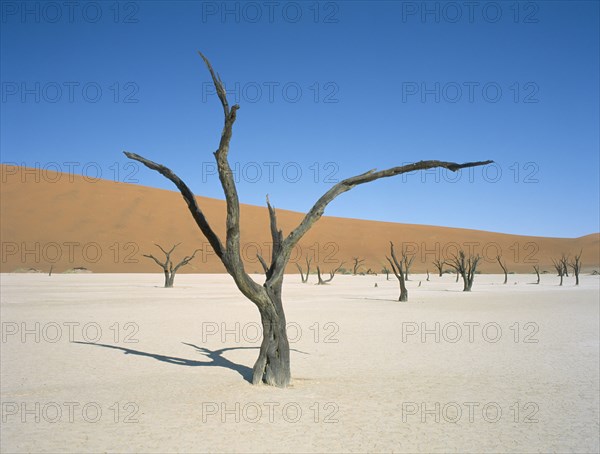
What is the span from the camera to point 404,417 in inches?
216

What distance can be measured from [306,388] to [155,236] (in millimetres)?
61720

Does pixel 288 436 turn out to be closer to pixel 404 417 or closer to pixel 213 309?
pixel 404 417

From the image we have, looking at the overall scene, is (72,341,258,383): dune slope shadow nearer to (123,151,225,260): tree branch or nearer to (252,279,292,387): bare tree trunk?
(252,279,292,387): bare tree trunk

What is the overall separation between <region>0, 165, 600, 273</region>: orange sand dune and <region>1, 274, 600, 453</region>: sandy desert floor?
30843 mm

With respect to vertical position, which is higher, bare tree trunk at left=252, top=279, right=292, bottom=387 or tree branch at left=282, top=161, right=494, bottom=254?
tree branch at left=282, top=161, right=494, bottom=254

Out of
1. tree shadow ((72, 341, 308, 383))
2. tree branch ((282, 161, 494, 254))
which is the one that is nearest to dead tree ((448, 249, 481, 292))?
tree shadow ((72, 341, 308, 383))

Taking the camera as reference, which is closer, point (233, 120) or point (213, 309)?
point (233, 120)

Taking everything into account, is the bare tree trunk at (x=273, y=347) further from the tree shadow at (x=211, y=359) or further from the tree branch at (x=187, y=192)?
the tree branch at (x=187, y=192)

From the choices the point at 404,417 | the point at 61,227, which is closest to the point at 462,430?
the point at 404,417

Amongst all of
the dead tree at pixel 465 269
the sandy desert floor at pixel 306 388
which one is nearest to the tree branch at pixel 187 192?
the sandy desert floor at pixel 306 388

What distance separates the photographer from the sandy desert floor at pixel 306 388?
482 centimetres

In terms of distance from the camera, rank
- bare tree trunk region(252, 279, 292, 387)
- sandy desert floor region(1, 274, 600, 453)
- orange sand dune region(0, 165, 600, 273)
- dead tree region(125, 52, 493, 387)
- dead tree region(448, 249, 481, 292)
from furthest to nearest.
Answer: orange sand dune region(0, 165, 600, 273) < dead tree region(448, 249, 481, 292) < bare tree trunk region(252, 279, 292, 387) < dead tree region(125, 52, 493, 387) < sandy desert floor region(1, 274, 600, 453)

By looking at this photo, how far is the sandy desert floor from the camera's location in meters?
4.82

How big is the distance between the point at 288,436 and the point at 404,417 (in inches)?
55.0
